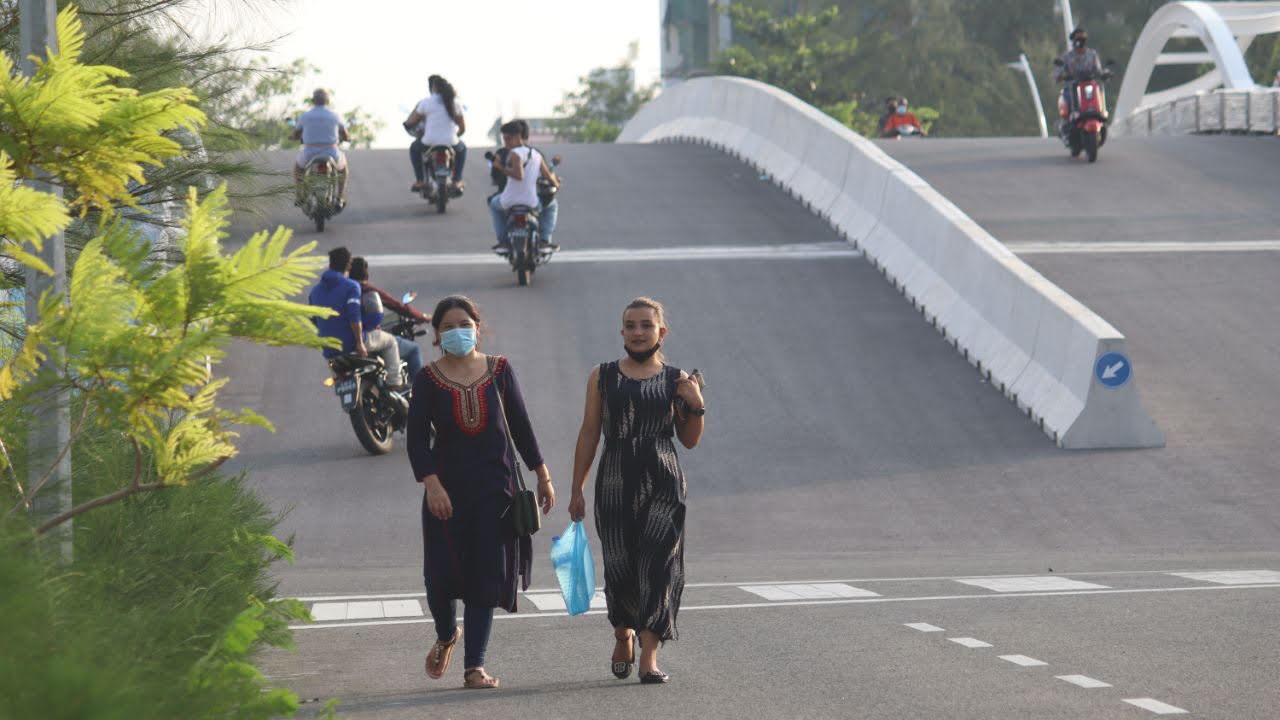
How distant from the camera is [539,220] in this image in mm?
22234

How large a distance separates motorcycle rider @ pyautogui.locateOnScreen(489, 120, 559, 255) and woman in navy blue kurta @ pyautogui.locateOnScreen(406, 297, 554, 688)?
1315 cm

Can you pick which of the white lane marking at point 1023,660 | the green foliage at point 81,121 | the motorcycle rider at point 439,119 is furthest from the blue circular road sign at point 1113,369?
the motorcycle rider at point 439,119

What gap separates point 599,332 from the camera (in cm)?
1983

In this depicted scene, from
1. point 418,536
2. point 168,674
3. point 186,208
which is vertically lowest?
point 418,536

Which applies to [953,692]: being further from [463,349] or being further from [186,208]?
[186,208]

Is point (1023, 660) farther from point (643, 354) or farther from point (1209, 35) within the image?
point (1209, 35)

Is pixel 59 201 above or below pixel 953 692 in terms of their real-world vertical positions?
above

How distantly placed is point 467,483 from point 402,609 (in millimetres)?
2793

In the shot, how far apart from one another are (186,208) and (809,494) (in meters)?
9.95

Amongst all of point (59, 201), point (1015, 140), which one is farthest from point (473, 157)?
point (59, 201)

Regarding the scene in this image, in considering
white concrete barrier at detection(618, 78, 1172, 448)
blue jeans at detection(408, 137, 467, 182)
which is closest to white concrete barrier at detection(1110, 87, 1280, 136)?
white concrete barrier at detection(618, 78, 1172, 448)

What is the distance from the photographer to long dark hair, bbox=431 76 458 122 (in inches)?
1005

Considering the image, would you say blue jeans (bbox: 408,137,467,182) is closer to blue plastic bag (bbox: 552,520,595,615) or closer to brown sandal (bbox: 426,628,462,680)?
blue plastic bag (bbox: 552,520,595,615)

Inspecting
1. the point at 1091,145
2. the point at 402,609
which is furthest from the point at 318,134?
the point at 402,609
